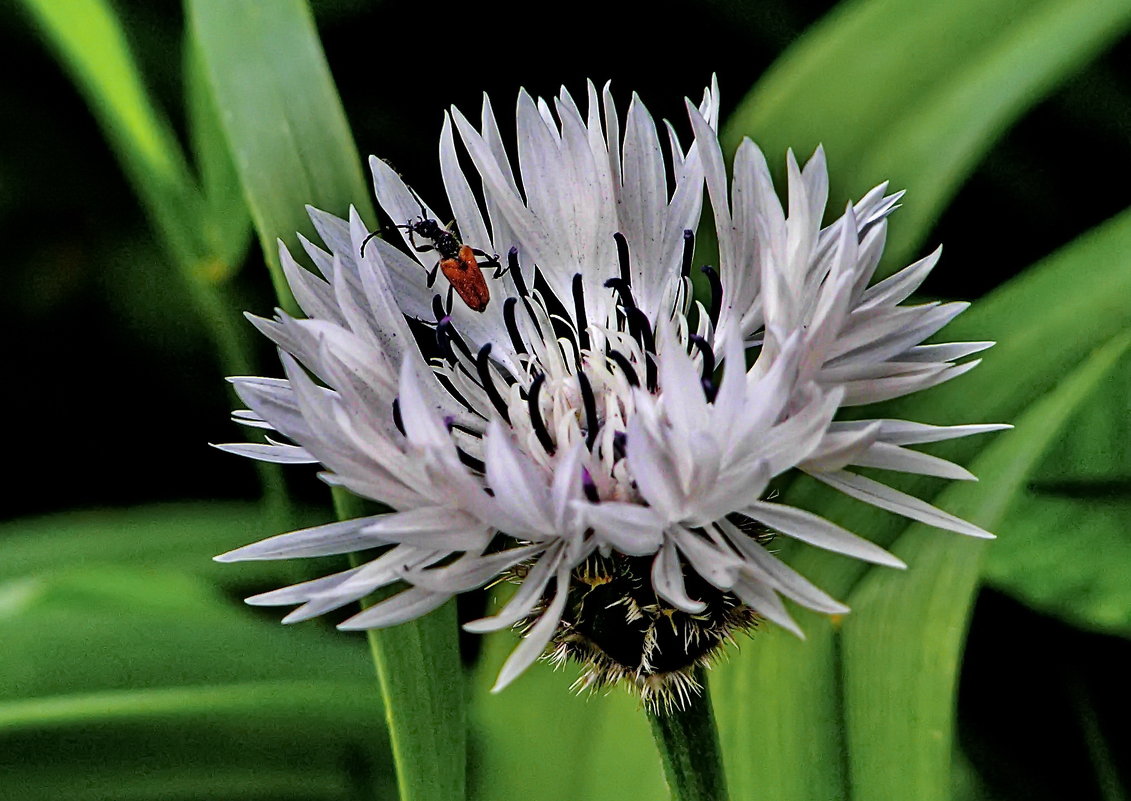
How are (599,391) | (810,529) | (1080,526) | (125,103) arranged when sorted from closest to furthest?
(810,529)
(599,391)
(1080,526)
(125,103)

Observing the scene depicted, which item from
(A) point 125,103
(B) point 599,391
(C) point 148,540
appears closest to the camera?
(B) point 599,391

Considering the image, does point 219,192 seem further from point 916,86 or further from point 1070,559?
point 1070,559

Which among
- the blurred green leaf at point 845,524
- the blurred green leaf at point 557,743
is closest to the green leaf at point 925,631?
the blurred green leaf at point 845,524

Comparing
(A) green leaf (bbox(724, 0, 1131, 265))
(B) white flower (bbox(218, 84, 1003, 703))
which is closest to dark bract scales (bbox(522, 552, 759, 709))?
(B) white flower (bbox(218, 84, 1003, 703))

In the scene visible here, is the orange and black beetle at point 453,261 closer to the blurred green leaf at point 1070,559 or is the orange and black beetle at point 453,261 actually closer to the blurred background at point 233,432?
the blurred background at point 233,432

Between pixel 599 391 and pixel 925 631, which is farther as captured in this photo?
pixel 599 391

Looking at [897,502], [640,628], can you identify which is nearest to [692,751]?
[640,628]
